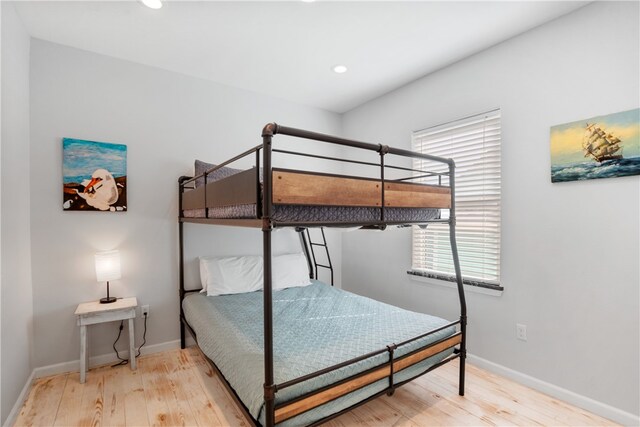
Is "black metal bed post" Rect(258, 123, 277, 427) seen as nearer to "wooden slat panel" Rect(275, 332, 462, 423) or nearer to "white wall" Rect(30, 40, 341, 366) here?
"wooden slat panel" Rect(275, 332, 462, 423)

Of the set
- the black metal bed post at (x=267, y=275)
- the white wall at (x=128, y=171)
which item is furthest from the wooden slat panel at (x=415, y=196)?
the white wall at (x=128, y=171)

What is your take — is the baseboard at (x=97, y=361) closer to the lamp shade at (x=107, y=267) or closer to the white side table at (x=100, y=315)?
the white side table at (x=100, y=315)

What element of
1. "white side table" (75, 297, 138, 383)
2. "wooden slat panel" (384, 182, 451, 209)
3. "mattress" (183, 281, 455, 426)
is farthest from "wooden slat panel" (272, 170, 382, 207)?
"white side table" (75, 297, 138, 383)

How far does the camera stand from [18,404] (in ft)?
6.68

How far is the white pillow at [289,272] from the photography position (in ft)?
10.4

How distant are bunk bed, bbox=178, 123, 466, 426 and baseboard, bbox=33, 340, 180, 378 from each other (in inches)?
29.7

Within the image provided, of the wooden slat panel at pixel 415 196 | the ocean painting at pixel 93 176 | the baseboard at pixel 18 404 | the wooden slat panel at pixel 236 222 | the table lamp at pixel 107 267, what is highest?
the ocean painting at pixel 93 176

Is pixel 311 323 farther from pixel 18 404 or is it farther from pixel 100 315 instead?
pixel 18 404

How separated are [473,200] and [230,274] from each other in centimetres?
234

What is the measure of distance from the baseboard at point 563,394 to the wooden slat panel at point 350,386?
31.0 inches

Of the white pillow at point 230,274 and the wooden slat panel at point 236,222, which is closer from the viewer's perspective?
the wooden slat panel at point 236,222

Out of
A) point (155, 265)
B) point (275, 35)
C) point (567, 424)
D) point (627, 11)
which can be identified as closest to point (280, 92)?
point (275, 35)

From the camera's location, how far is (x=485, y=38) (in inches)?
95.4

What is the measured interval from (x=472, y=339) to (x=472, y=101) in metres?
2.07
